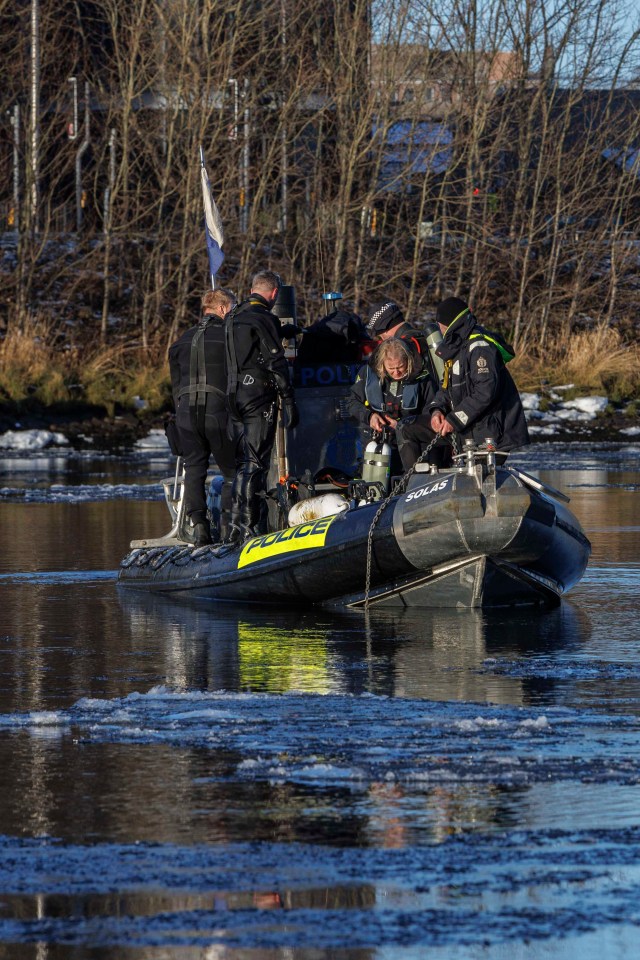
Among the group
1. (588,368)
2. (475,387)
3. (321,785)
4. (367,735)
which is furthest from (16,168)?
(321,785)

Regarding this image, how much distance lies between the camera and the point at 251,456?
11867mm

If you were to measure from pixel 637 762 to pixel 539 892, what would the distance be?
1502mm

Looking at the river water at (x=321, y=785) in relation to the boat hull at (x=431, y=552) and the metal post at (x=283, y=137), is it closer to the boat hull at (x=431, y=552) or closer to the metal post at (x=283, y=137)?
the boat hull at (x=431, y=552)

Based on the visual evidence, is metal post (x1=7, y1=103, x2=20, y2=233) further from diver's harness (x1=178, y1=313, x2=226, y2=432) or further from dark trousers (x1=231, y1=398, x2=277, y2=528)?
dark trousers (x1=231, y1=398, x2=277, y2=528)

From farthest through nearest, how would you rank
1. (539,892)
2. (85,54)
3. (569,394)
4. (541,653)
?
(85,54), (569,394), (541,653), (539,892)

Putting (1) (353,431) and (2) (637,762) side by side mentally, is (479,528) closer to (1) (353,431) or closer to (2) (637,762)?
(1) (353,431)

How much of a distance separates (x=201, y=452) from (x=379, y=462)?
1.25m

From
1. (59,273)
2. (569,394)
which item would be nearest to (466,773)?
(569,394)

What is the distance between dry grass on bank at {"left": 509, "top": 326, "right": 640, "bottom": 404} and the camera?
106ft

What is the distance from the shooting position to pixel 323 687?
8.10m

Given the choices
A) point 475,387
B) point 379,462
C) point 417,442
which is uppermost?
point 475,387

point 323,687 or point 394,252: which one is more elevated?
point 394,252

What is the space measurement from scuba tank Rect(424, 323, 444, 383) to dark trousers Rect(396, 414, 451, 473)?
1.04 ft

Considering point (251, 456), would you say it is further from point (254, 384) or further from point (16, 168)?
point (16, 168)
